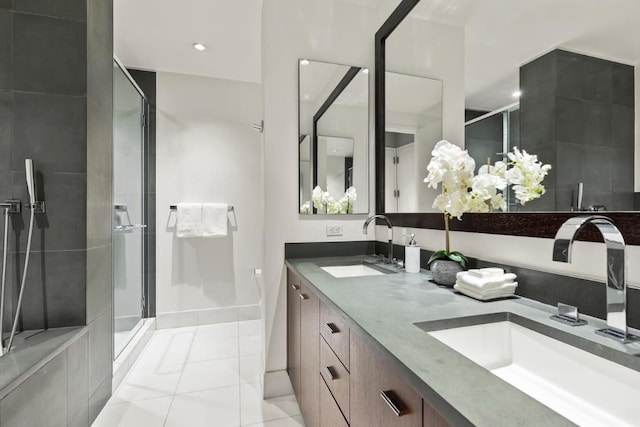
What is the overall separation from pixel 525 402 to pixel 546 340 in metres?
0.42

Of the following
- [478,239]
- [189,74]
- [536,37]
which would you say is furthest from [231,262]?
[536,37]

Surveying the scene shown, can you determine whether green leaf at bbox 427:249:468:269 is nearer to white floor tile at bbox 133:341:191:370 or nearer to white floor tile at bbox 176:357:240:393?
white floor tile at bbox 176:357:240:393

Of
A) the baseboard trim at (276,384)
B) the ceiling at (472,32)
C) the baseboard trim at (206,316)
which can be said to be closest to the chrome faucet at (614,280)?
the ceiling at (472,32)

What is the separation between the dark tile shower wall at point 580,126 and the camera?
0.76 m

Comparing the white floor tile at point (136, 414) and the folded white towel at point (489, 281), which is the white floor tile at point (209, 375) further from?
the folded white towel at point (489, 281)

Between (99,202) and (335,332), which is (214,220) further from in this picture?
(335,332)

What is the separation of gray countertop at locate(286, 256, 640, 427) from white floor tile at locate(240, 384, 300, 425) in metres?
0.91

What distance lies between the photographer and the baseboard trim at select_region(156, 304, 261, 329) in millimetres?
2881

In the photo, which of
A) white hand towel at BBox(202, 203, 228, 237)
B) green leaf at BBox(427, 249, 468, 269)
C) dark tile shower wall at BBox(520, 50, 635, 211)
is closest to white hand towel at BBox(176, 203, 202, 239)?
white hand towel at BBox(202, 203, 228, 237)

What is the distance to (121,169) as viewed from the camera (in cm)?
228

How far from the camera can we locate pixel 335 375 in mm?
1000

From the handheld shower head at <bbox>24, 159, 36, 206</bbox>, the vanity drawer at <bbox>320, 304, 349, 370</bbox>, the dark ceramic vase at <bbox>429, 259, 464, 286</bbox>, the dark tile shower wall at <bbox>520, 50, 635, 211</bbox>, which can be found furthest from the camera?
the handheld shower head at <bbox>24, 159, 36, 206</bbox>

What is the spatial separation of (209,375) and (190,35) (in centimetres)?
250

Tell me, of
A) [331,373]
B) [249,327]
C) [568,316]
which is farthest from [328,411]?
[249,327]
